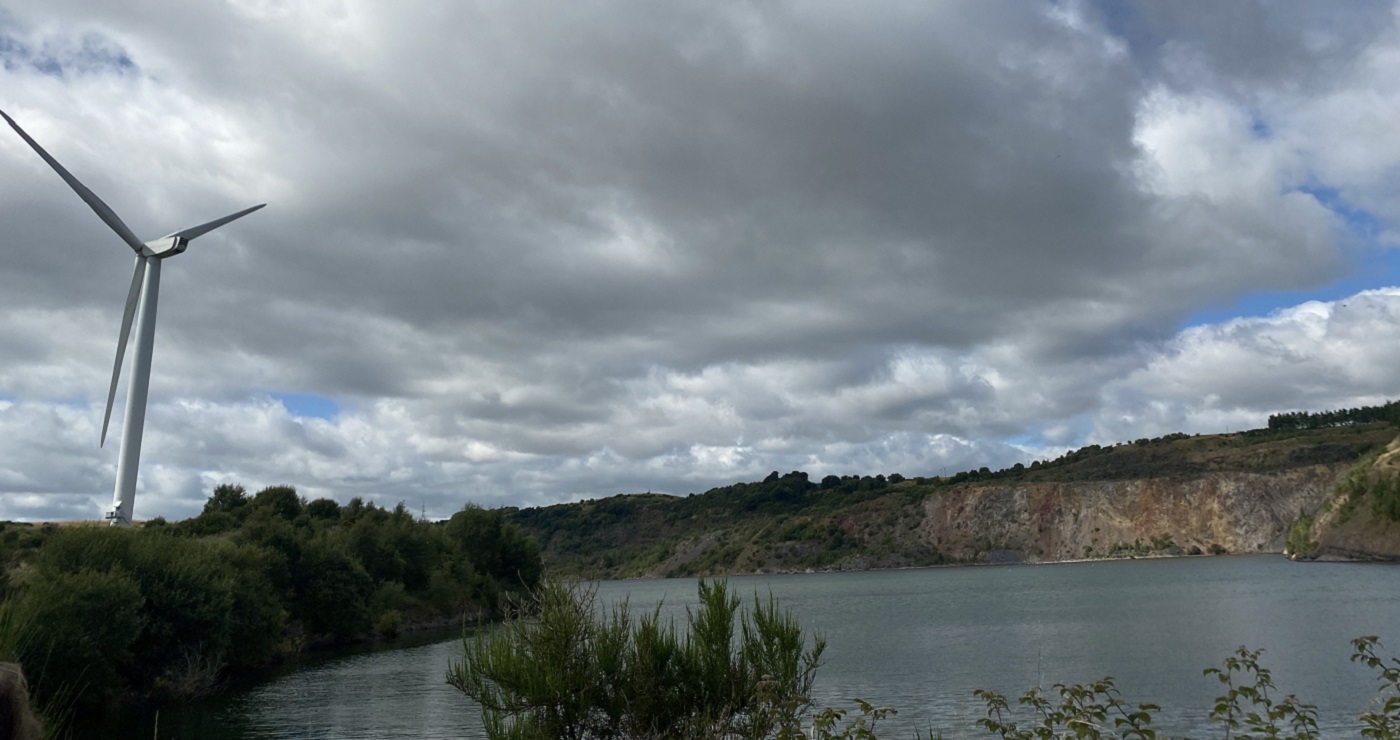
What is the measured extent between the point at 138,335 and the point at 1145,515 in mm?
168918

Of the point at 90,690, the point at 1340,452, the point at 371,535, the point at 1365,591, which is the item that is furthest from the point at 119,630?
the point at 1340,452

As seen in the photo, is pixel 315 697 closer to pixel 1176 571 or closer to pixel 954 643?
pixel 954 643

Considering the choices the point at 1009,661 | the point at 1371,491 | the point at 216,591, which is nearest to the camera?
the point at 1009,661

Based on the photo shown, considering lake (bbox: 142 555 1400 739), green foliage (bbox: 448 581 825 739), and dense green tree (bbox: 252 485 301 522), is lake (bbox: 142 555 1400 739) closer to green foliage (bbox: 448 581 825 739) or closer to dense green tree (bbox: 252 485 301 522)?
green foliage (bbox: 448 581 825 739)

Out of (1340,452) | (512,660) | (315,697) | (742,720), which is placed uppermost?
(1340,452)

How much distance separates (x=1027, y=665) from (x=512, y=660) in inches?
1408

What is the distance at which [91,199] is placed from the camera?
2073 inches

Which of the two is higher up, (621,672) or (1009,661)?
(621,672)

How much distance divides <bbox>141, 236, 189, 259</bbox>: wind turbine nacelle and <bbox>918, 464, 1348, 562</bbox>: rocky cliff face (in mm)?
158959

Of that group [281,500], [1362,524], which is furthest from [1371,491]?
[281,500]

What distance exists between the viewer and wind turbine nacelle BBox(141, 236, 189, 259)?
2253 inches

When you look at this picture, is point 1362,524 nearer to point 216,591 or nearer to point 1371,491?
point 1371,491

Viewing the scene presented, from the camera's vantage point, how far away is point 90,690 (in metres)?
41.7

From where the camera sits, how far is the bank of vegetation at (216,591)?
39.6 m
